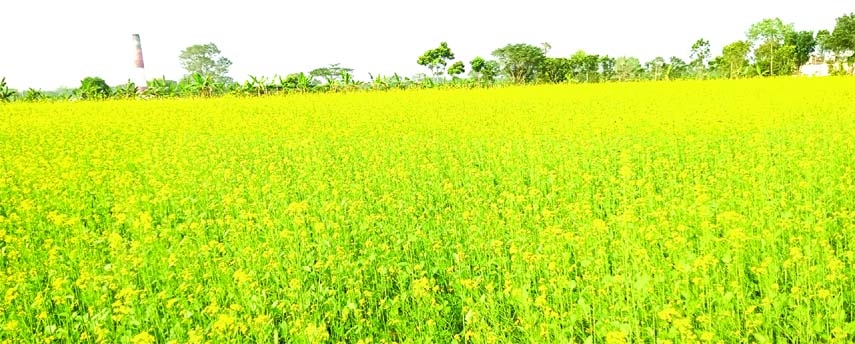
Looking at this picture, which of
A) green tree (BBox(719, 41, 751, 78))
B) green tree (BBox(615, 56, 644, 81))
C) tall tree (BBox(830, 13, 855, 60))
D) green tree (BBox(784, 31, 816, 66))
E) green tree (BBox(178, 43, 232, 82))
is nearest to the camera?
green tree (BBox(615, 56, 644, 81))

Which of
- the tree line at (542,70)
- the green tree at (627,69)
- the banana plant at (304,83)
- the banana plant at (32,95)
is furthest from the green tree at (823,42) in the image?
the banana plant at (32,95)

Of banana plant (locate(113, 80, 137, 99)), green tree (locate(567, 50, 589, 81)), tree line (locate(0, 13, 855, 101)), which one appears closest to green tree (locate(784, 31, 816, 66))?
tree line (locate(0, 13, 855, 101))

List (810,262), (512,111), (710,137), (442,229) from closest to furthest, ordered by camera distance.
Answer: (810,262) → (442,229) → (710,137) → (512,111)

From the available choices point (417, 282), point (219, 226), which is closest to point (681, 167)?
point (417, 282)

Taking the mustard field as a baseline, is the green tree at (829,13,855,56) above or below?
above

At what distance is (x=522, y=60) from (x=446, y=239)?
82.5 metres

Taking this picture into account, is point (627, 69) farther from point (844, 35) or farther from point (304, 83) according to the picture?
point (304, 83)

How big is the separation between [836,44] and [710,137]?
77.5 meters

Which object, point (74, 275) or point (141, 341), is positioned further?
point (74, 275)

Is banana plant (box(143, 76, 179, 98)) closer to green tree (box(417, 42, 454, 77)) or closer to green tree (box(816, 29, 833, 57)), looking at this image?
green tree (box(417, 42, 454, 77))

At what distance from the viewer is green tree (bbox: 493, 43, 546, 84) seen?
83312 mm

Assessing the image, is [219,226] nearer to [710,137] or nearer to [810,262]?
[810,262]

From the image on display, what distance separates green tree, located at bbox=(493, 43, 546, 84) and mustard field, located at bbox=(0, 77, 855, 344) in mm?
71649

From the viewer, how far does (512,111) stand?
65.0 feet
